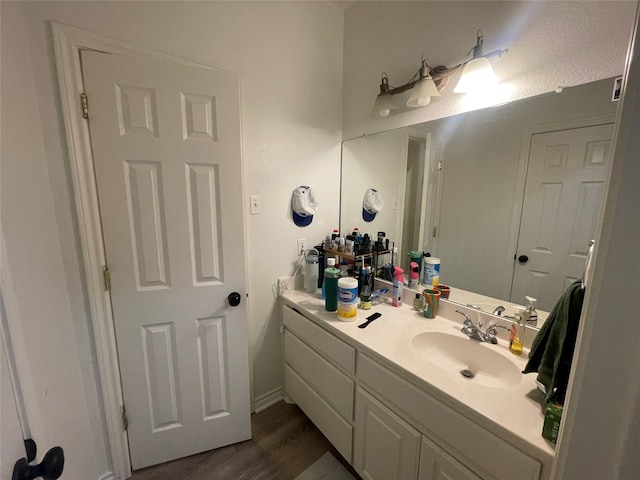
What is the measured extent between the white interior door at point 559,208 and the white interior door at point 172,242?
4.46 feet

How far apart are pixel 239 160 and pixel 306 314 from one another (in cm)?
→ 92

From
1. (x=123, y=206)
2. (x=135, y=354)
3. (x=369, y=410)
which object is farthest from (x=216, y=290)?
(x=369, y=410)

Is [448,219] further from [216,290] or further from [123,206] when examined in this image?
[123,206]

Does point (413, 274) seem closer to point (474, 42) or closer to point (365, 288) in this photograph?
point (365, 288)

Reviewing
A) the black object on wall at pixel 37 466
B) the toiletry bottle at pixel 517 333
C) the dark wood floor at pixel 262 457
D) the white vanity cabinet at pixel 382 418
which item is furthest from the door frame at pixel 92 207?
the toiletry bottle at pixel 517 333

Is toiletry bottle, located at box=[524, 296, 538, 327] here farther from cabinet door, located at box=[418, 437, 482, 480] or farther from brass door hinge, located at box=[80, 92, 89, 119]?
brass door hinge, located at box=[80, 92, 89, 119]

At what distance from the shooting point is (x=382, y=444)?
114 centimetres

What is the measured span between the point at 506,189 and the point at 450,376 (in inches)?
34.1

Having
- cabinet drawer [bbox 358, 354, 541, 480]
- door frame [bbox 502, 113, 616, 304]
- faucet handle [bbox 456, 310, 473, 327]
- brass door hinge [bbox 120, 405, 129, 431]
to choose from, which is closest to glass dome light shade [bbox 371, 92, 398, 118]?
door frame [bbox 502, 113, 616, 304]

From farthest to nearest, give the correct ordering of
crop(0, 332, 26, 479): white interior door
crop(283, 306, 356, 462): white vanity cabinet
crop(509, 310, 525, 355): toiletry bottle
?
1. crop(283, 306, 356, 462): white vanity cabinet
2. crop(509, 310, 525, 355): toiletry bottle
3. crop(0, 332, 26, 479): white interior door

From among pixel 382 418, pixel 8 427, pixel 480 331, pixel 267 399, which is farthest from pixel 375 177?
pixel 8 427

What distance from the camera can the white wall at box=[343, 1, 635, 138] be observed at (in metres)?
0.93

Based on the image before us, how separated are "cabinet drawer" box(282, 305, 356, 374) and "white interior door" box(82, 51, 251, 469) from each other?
1.01 ft

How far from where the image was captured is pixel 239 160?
136cm
